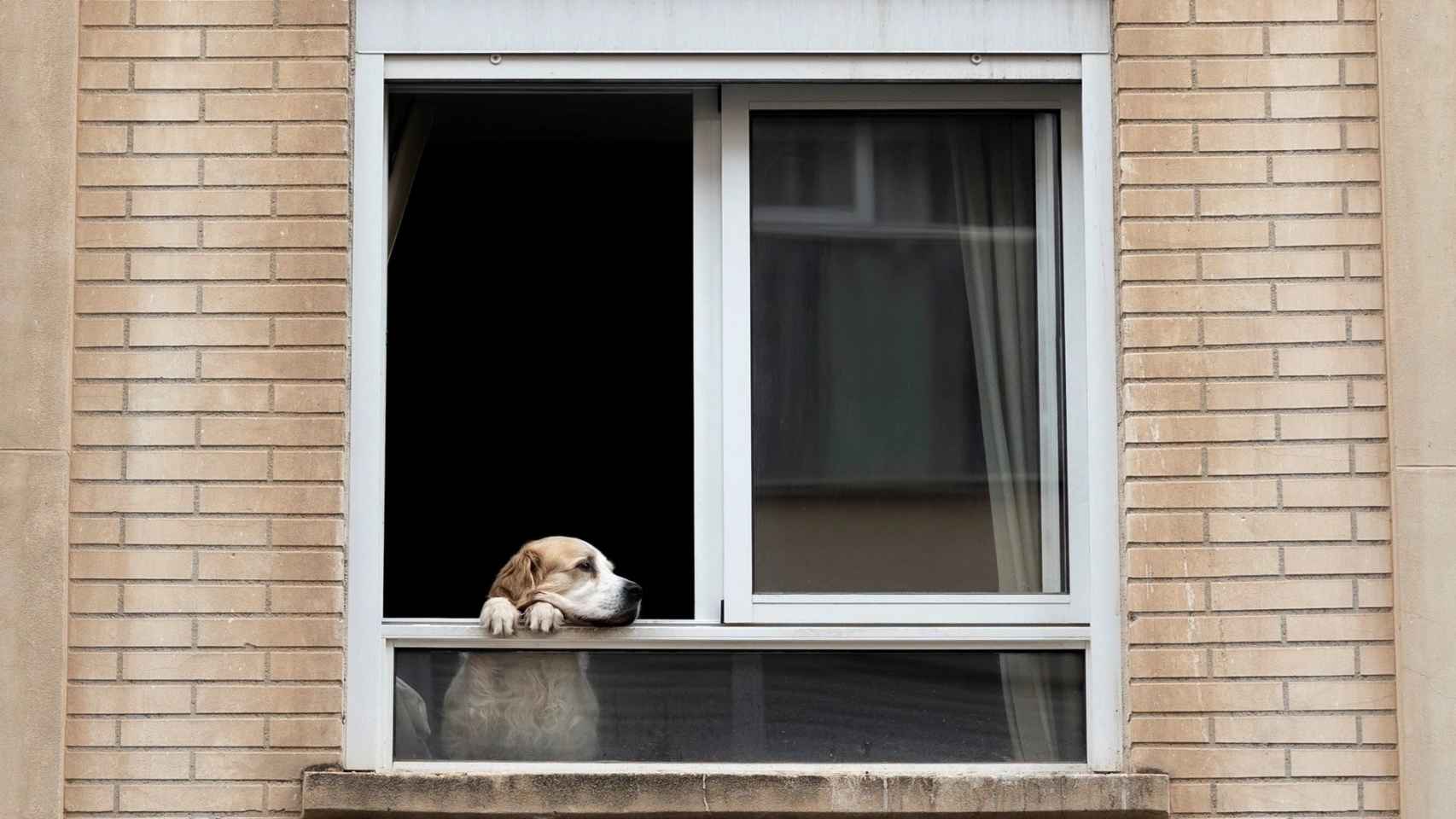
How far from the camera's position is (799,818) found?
521 cm

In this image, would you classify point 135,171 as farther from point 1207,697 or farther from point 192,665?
point 1207,697

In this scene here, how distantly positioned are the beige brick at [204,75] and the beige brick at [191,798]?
2042 millimetres

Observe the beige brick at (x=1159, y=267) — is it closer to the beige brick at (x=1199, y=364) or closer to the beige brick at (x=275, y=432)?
the beige brick at (x=1199, y=364)

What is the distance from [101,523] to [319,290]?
940 mm

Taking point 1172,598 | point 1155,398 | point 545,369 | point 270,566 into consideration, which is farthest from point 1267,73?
point 545,369

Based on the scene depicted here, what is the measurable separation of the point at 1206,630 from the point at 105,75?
12.1 ft

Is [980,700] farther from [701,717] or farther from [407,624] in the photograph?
[407,624]

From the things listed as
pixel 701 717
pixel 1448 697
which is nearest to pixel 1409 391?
pixel 1448 697

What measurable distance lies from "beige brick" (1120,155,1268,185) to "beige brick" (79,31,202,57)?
112 inches

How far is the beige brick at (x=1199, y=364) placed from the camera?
530 cm

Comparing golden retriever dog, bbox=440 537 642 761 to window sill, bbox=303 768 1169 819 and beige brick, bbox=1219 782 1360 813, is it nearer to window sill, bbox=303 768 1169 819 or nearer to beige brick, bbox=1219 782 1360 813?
window sill, bbox=303 768 1169 819

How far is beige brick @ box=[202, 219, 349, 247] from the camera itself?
211 inches

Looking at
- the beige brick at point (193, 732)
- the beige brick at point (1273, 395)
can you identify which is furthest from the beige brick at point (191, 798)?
the beige brick at point (1273, 395)

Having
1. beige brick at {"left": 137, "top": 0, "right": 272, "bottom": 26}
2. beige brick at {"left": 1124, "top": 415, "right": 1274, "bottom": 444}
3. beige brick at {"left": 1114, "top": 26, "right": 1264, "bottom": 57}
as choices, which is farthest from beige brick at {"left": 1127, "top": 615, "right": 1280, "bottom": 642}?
beige brick at {"left": 137, "top": 0, "right": 272, "bottom": 26}
